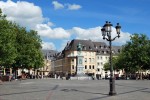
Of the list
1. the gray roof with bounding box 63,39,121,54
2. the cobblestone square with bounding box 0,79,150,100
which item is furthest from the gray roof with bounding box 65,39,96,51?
the cobblestone square with bounding box 0,79,150,100

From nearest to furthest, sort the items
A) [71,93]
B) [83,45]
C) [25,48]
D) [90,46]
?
[71,93] < [25,48] < [83,45] < [90,46]

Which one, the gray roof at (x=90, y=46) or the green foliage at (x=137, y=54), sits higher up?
the gray roof at (x=90, y=46)

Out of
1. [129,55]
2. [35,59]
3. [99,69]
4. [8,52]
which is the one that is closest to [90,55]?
[99,69]

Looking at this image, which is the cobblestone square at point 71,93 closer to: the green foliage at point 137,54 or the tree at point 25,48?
the tree at point 25,48

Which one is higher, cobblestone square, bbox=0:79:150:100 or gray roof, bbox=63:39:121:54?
gray roof, bbox=63:39:121:54

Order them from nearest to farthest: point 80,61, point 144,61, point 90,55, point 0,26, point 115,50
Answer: point 0,26 → point 80,61 → point 144,61 → point 90,55 → point 115,50

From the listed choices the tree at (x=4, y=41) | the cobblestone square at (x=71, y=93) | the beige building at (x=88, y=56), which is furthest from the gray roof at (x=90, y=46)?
the cobblestone square at (x=71, y=93)

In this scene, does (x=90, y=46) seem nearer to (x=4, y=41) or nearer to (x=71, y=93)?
(x=4, y=41)

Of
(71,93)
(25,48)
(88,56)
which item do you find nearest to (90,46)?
(88,56)

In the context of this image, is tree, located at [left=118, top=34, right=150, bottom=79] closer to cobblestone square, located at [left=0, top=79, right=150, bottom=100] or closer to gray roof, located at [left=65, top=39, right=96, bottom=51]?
gray roof, located at [left=65, top=39, right=96, bottom=51]

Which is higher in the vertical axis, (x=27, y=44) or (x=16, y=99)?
(x=27, y=44)

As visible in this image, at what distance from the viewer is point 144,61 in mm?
113562

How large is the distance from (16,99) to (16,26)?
7453 centimetres

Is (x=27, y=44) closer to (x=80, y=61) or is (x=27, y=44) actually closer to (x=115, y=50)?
(x=80, y=61)
